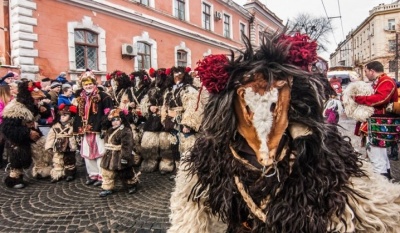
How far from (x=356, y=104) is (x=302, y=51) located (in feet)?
12.0

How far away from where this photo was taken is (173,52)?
57.6 feet

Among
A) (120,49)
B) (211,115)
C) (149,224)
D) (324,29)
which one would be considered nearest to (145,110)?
(149,224)

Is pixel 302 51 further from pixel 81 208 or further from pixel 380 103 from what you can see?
pixel 81 208

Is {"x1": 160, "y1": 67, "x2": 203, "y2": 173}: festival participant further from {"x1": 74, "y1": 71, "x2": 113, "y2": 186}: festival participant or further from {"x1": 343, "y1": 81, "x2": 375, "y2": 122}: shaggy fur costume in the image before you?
{"x1": 343, "y1": 81, "x2": 375, "y2": 122}: shaggy fur costume

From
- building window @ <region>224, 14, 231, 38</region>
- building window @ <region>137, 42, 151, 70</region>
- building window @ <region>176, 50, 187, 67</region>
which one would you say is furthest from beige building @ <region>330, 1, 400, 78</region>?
building window @ <region>137, 42, 151, 70</region>

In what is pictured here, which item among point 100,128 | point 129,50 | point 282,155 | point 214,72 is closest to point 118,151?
point 100,128

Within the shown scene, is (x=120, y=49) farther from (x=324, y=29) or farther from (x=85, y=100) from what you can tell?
(x=324, y=29)

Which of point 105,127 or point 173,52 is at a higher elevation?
point 173,52

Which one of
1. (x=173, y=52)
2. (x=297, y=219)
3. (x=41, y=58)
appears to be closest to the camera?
(x=297, y=219)

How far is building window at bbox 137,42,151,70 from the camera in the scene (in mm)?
15297

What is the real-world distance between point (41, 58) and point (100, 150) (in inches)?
287

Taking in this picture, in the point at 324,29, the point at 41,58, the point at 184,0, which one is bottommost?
the point at 41,58

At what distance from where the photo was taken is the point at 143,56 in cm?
1559

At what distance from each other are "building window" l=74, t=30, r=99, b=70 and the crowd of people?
20.9ft
